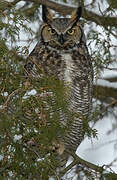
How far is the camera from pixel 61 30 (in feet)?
11.0

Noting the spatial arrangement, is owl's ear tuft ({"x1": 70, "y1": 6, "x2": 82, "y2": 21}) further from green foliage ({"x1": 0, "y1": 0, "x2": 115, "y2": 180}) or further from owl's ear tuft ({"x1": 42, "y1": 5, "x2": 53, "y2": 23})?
green foliage ({"x1": 0, "y1": 0, "x2": 115, "y2": 180})

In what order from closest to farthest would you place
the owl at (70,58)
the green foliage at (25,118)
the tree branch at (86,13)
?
the green foliage at (25,118) < the owl at (70,58) < the tree branch at (86,13)

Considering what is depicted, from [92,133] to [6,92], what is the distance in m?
0.43

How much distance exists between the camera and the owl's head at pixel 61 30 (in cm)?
335

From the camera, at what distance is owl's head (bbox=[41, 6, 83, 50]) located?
3.35 metres

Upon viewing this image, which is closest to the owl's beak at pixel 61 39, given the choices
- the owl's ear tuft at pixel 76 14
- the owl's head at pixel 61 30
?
the owl's head at pixel 61 30

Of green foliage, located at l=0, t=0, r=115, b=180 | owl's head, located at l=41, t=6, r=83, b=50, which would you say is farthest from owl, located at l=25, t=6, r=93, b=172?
green foliage, located at l=0, t=0, r=115, b=180

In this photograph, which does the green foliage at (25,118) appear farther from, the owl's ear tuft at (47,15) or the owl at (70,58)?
the owl's ear tuft at (47,15)

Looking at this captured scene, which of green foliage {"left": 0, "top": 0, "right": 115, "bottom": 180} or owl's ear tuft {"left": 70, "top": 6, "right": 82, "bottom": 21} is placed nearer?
green foliage {"left": 0, "top": 0, "right": 115, "bottom": 180}

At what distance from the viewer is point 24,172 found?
2.01m

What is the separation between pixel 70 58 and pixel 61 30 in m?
0.19

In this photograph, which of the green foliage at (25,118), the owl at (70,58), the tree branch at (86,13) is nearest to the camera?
the green foliage at (25,118)

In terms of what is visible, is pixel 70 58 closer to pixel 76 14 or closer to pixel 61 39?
pixel 61 39

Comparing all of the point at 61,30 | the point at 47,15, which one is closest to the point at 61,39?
the point at 61,30
